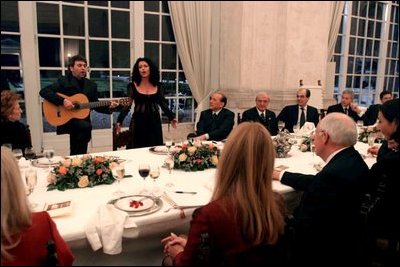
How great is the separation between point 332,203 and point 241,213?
1.86ft

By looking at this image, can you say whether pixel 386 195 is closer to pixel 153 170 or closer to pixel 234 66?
pixel 153 170

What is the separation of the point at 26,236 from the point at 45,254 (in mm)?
Answer: 84

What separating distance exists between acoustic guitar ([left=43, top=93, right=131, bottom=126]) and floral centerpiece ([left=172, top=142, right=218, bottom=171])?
1.42m

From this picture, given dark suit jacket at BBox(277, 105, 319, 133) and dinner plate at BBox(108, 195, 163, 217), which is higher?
dark suit jacket at BBox(277, 105, 319, 133)

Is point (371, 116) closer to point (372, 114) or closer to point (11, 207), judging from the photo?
point (372, 114)

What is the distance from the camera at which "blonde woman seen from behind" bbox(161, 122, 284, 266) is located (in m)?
1.21

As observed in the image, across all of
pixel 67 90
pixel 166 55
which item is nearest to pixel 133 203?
pixel 67 90

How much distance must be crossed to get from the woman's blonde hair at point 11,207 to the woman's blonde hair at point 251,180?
0.63 metres

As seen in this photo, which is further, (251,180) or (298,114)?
(298,114)

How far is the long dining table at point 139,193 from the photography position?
1.52 m

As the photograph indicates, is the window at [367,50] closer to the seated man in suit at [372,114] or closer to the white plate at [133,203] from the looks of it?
the seated man in suit at [372,114]

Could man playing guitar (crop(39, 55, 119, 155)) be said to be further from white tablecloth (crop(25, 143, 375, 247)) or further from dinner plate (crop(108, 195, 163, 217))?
dinner plate (crop(108, 195, 163, 217))

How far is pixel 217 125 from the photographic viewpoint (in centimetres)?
394

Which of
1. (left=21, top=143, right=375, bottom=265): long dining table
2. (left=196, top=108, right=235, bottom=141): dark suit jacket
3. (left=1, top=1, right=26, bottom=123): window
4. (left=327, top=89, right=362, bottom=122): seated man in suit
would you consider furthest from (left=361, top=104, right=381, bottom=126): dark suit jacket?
(left=1, top=1, right=26, bottom=123): window
